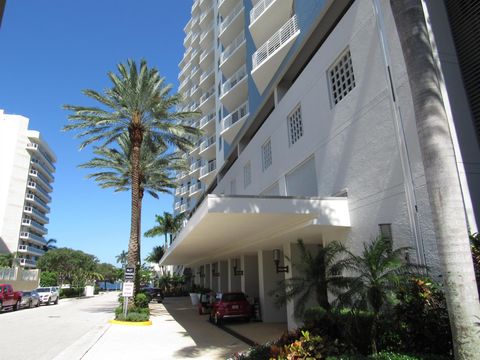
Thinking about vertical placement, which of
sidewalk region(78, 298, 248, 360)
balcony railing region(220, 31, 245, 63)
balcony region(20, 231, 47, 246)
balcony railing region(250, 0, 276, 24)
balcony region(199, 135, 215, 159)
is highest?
balcony railing region(220, 31, 245, 63)

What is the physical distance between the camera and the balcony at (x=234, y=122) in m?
32.8

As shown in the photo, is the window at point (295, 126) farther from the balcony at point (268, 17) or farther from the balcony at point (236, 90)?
the balcony at point (236, 90)

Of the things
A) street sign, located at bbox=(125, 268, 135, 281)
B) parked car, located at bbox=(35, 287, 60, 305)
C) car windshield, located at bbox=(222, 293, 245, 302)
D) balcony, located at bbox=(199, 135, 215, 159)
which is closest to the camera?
car windshield, located at bbox=(222, 293, 245, 302)

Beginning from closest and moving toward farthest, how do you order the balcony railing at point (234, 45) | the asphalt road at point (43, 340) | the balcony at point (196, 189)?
the asphalt road at point (43, 340) < the balcony railing at point (234, 45) < the balcony at point (196, 189)

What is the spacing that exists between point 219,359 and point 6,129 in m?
94.6

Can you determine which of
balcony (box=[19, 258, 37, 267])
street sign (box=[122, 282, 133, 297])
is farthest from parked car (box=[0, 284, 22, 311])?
balcony (box=[19, 258, 37, 267])

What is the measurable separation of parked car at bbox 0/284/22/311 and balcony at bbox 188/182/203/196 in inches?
1029

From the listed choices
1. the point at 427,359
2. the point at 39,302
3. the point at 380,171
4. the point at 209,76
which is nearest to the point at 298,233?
the point at 380,171

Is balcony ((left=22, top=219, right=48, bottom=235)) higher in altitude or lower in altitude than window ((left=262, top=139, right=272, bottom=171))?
higher

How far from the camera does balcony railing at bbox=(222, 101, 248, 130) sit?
33125mm

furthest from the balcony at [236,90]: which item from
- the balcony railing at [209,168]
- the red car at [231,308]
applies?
the red car at [231,308]

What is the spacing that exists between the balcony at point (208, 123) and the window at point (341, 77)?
34551 mm

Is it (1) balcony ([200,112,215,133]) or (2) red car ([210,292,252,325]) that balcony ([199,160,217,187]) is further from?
(2) red car ([210,292,252,325])

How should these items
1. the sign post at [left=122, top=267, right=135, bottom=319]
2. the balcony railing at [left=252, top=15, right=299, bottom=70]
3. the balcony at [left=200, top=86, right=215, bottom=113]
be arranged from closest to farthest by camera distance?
the sign post at [left=122, top=267, right=135, bottom=319]
the balcony railing at [left=252, top=15, right=299, bottom=70]
the balcony at [left=200, top=86, right=215, bottom=113]
